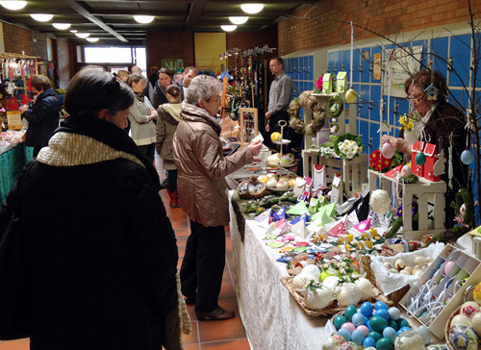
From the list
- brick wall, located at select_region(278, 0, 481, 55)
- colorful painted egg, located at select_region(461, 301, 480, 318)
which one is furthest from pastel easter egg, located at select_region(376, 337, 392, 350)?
brick wall, located at select_region(278, 0, 481, 55)

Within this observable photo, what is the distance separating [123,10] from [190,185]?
738 centimetres

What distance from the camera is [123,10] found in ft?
30.6

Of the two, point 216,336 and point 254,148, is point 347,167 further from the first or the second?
point 216,336

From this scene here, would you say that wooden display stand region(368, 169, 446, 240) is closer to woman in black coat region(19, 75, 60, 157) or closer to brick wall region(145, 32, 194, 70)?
woman in black coat region(19, 75, 60, 157)

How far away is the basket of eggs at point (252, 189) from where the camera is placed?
329 cm

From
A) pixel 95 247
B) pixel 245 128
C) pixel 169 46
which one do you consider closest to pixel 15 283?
pixel 95 247

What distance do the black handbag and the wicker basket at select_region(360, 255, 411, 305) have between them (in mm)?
1145

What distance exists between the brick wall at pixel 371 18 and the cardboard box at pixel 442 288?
5.22 ft

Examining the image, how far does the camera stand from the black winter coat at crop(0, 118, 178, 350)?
1438mm

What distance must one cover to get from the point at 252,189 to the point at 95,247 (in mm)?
1960

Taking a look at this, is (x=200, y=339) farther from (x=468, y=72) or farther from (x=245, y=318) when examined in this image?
(x=468, y=72)

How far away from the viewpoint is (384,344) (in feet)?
4.55

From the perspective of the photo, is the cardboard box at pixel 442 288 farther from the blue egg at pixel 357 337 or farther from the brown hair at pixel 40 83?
the brown hair at pixel 40 83

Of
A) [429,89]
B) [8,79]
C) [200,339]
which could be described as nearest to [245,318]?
[200,339]
